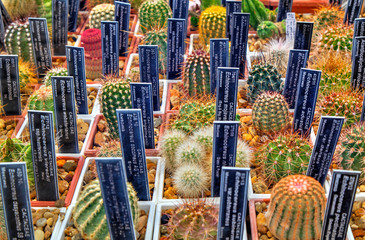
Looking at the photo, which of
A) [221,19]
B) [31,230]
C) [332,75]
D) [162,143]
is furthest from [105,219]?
[221,19]

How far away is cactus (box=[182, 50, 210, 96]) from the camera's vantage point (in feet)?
12.2

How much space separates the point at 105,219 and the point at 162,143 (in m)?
0.83

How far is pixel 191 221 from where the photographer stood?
2.46 metres

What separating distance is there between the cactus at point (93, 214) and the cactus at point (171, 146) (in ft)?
1.89

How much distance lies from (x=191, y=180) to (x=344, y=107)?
1.32 metres

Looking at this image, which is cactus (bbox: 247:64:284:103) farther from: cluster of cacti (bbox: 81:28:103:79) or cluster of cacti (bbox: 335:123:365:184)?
cluster of cacti (bbox: 81:28:103:79)

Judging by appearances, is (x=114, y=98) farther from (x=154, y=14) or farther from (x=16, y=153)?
(x=154, y=14)

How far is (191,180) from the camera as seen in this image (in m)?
2.83

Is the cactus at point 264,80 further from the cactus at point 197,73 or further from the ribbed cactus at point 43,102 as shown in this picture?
the ribbed cactus at point 43,102

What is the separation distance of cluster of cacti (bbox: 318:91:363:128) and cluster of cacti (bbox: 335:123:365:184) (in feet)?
1.07

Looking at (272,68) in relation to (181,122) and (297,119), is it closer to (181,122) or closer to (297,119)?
(297,119)

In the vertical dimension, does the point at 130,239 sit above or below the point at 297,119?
below

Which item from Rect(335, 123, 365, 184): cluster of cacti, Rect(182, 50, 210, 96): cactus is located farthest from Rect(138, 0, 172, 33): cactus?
Rect(335, 123, 365, 184): cluster of cacti

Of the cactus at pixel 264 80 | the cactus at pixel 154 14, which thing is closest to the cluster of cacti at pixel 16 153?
the cactus at pixel 264 80
